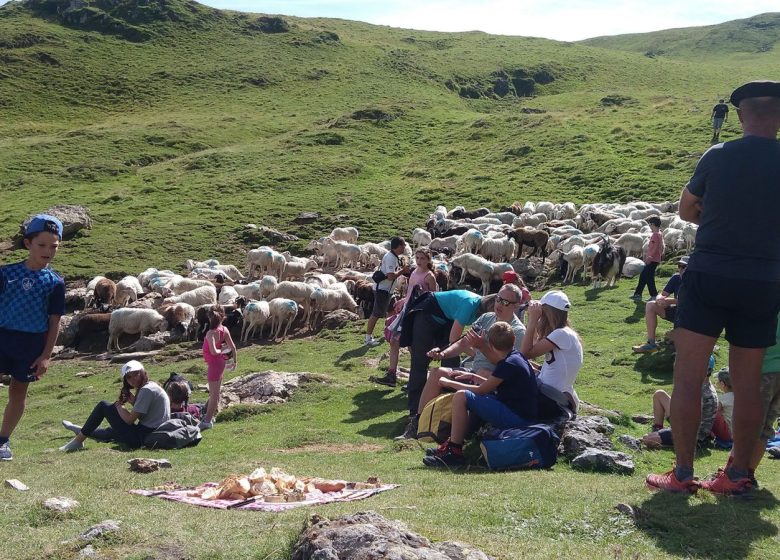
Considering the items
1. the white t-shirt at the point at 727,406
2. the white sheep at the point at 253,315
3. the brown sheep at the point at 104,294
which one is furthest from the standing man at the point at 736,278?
the brown sheep at the point at 104,294

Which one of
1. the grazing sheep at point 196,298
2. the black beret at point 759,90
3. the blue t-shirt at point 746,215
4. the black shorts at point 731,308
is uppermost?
the black beret at point 759,90

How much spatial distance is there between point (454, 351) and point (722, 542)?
203 inches

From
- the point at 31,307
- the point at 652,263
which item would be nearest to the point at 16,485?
the point at 31,307

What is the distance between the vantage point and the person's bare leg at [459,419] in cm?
830

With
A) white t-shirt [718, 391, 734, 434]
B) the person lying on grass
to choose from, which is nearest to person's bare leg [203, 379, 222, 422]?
the person lying on grass

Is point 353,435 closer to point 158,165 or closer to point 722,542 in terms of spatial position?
point 722,542

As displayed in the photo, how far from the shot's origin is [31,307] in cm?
816

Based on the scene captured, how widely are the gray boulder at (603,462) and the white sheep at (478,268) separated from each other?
14456 mm

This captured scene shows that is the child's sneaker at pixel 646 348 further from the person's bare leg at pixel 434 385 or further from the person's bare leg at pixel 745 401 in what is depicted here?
the person's bare leg at pixel 745 401

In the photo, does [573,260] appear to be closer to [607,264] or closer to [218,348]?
[607,264]

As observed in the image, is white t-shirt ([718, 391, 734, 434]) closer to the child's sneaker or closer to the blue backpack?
the blue backpack

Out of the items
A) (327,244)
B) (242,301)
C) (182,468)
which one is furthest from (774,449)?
(327,244)

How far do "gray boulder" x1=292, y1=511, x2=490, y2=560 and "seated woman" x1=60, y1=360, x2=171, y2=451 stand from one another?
22.5 ft

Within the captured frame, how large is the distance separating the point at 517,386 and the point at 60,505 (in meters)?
4.63
